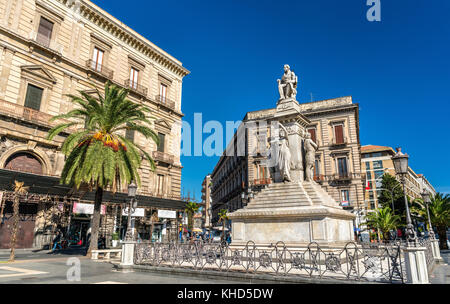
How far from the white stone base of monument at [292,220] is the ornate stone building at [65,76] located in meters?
15.8

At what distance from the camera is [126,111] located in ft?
60.2

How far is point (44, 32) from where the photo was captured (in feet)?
74.7

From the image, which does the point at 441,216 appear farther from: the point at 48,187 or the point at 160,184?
the point at 48,187

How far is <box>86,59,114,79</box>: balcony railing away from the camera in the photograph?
2505cm

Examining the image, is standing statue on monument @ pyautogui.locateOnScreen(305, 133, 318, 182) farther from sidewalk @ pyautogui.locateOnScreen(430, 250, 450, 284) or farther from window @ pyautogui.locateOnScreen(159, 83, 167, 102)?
window @ pyautogui.locateOnScreen(159, 83, 167, 102)

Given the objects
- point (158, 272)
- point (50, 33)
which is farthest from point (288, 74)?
point (50, 33)

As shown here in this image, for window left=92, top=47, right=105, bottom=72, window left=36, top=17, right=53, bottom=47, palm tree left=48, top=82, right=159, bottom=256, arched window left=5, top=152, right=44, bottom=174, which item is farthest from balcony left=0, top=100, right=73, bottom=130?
window left=92, top=47, right=105, bottom=72

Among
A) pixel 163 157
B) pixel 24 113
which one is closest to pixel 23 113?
pixel 24 113

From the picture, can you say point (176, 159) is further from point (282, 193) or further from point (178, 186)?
point (282, 193)

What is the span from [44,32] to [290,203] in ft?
76.6

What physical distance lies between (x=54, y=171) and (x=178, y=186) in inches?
507

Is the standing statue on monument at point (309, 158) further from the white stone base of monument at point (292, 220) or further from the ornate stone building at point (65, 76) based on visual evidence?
the ornate stone building at point (65, 76)

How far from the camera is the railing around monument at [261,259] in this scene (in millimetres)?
7731

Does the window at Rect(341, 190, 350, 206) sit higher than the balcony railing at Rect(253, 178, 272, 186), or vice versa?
the balcony railing at Rect(253, 178, 272, 186)
